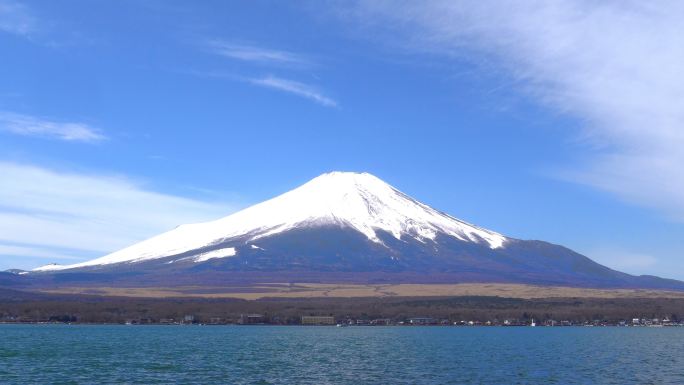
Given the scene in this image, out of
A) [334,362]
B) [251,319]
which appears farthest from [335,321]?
[334,362]

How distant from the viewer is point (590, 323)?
161m

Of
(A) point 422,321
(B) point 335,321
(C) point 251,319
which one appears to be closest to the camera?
(C) point 251,319

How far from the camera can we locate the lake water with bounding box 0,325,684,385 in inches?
2042

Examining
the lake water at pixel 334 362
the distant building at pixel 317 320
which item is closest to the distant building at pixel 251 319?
the distant building at pixel 317 320

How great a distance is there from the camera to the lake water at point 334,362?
5188 centimetres

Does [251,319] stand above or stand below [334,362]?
above

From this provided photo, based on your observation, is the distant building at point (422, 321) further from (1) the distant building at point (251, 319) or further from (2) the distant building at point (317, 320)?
(1) the distant building at point (251, 319)

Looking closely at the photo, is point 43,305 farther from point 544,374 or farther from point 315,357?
point 544,374

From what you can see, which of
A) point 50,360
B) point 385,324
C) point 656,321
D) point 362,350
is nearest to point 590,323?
point 656,321

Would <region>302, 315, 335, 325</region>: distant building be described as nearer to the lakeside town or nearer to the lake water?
the lakeside town

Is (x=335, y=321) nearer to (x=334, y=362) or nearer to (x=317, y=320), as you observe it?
(x=317, y=320)

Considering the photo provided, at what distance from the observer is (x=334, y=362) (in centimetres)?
6444

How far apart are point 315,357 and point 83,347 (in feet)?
80.2

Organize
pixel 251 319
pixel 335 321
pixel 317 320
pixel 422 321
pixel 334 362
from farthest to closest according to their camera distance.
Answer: pixel 422 321
pixel 335 321
pixel 251 319
pixel 317 320
pixel 334 362
